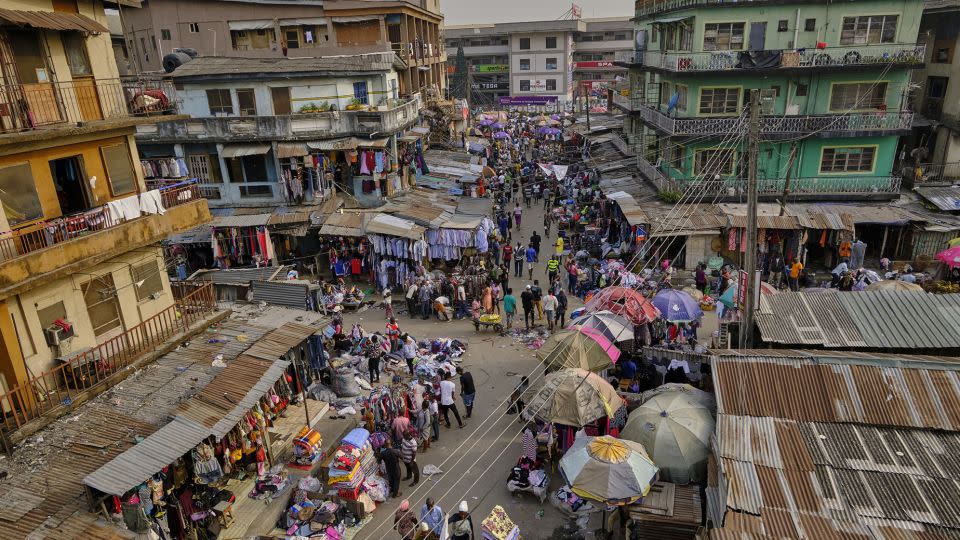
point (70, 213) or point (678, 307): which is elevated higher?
point (70, 213)

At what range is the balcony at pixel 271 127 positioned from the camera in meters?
25.7

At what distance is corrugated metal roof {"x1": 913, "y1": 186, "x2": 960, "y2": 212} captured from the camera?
79.8 feet

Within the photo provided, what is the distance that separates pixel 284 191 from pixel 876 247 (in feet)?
85.0

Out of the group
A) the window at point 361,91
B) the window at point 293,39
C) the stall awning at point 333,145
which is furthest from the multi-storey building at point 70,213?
the window at point 293,39

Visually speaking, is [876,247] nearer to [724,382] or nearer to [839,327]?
[839,327]

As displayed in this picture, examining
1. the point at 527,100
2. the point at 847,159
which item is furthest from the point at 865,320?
the point at 527,100

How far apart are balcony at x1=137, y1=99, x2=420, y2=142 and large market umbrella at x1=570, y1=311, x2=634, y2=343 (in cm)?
1487

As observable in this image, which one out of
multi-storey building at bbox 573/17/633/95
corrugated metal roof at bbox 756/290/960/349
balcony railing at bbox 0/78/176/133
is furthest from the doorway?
multi-storey building at bbox 573/17/633/95

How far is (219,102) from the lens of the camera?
26.4m

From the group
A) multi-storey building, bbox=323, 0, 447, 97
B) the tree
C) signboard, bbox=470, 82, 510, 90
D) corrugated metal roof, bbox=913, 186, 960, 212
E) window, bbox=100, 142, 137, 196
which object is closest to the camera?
window, bbox=100, 142, 137, 196

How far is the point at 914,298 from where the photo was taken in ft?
45.5

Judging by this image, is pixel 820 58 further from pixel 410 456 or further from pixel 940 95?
pixel 410 456

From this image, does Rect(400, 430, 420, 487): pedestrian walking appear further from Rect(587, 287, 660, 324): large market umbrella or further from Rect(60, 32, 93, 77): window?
Rect(60, 32, 93, 77): window

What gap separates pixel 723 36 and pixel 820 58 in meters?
3.98
